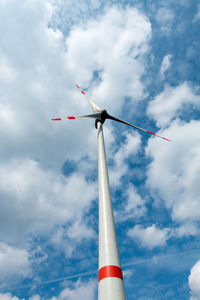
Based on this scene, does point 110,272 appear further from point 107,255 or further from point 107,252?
point 107,252

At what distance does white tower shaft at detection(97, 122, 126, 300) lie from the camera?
50.6ft

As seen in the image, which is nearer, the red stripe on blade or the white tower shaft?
the white tower shaft

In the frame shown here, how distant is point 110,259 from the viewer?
17.1 meters

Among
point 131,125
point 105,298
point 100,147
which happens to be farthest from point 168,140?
point 105,298

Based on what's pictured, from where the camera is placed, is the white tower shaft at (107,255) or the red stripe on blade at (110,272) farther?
the red stripe on blade at (110,272)

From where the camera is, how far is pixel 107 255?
17.3 m

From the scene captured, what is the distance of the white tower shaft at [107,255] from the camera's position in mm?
15422

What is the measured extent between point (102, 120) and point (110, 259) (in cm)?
2792

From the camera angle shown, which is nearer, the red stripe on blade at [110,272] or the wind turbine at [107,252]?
the wind turbine at [107,252]

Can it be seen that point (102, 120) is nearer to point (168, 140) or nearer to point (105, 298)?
point (168, 140)

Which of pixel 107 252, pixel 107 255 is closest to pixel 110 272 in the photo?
pixel 107 255

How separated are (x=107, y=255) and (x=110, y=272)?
4.46ft

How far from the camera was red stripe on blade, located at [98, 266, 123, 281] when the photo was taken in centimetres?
1620

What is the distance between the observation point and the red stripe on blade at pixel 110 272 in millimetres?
16203
